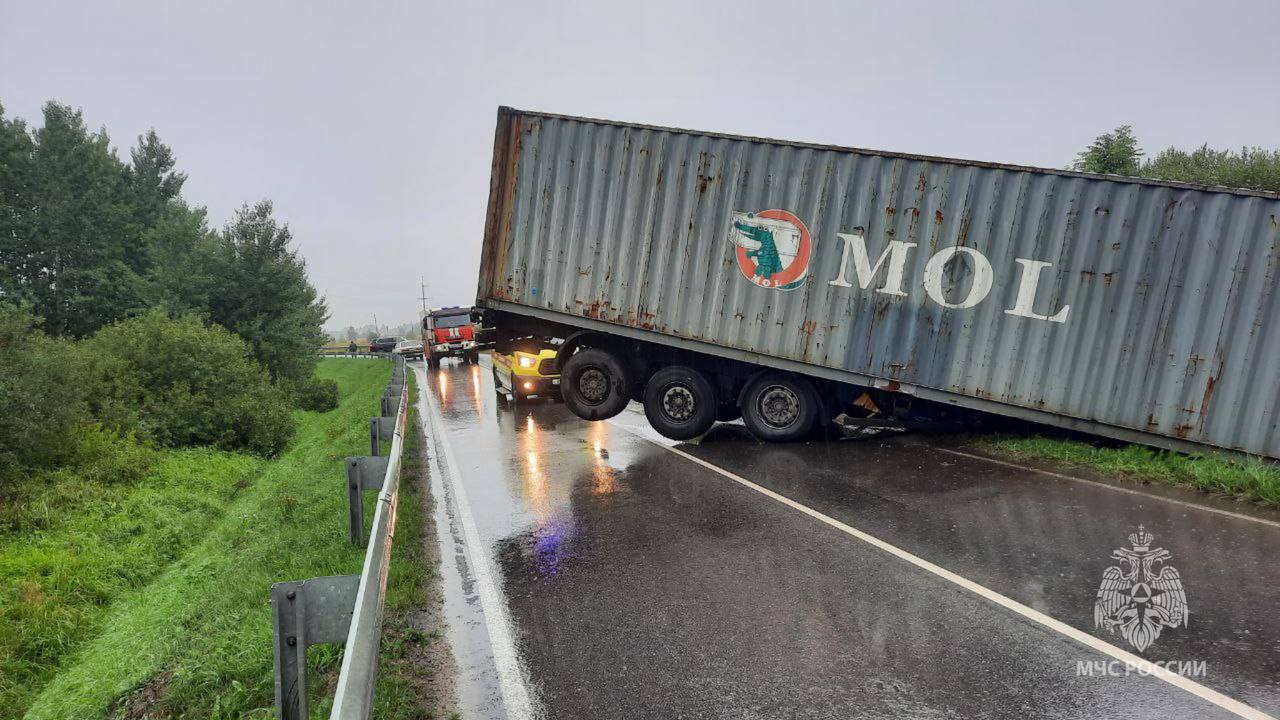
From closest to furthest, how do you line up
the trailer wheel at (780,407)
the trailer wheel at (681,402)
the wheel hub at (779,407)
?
1. the trailer wheel at (780,407)
2. the wheel hub at (779,407)
3. the trailer wheel at (681,402)

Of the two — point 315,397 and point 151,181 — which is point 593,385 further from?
point 151,181

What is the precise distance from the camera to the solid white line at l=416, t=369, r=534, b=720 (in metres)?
3.87

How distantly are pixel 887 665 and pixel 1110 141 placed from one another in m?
43.9

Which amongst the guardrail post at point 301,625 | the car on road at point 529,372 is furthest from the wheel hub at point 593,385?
the guardrail post at point 301,625

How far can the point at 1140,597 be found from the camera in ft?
15.9

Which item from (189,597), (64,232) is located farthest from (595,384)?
(64,232)

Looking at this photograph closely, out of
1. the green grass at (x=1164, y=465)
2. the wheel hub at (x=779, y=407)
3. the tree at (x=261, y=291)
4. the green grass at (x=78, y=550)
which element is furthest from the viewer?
the tree at (x=261, y=291)

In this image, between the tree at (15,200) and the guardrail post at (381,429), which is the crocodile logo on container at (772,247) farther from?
the tree at (15,200)

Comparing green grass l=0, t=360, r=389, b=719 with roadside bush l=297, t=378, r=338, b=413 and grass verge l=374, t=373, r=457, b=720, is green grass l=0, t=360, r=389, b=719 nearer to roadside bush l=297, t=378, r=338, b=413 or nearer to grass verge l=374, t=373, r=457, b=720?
grass verge l=374, t=373, r=457, b=720

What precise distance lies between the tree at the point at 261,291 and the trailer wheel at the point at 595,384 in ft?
71.3

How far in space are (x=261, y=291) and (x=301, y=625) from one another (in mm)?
29857

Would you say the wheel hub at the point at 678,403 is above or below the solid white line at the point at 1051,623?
above

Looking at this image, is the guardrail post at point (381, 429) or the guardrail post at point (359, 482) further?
the guardrail post at point (381, 429)

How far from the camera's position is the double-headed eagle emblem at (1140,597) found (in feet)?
14.5
